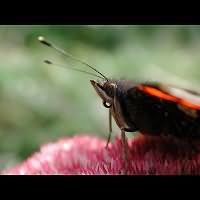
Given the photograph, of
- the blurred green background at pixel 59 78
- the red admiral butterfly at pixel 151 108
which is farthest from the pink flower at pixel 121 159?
the blurred green background at pixel 59 78

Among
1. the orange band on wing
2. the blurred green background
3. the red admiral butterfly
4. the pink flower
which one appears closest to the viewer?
the orange band on wing

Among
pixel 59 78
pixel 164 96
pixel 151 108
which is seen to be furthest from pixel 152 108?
pixel 59 78

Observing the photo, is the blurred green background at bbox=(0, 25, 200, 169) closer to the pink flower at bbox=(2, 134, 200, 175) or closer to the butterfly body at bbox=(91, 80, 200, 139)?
the pink flower at bbox=(2, 134, 200, 175)

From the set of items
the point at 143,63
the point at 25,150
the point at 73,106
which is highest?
the point at 143,63

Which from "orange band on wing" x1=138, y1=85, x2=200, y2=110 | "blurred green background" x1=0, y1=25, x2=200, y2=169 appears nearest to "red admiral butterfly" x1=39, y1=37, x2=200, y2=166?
"orange band on wing" x1=138, y1=85, x2=200, y2=110

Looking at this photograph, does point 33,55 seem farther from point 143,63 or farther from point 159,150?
point 159,150
